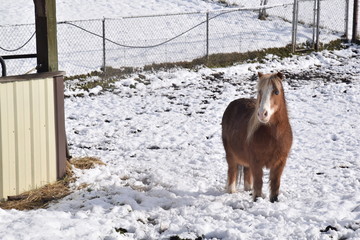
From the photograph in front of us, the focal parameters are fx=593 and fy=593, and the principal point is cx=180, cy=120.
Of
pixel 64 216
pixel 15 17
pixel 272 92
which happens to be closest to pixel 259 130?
pixel 272 92

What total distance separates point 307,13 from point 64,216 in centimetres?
1764

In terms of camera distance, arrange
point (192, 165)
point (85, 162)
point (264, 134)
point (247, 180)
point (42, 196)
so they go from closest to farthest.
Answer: point (264, 134), point (42, 196), point (247, 180), point (85, 162), point (192, 165)

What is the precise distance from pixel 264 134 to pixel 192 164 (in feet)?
6.60

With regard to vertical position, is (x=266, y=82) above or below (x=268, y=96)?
above

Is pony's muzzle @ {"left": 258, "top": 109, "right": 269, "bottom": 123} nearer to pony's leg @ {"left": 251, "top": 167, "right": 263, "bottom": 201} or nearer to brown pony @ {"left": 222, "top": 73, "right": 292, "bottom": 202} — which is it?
brown pony @ {"left": 222, "top": 73, "right": 292, "bottom": 202}

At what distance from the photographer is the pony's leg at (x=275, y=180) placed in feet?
19.5

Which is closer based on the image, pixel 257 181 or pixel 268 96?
pixel 268 96

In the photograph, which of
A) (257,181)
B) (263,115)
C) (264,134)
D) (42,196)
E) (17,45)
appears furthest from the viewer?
(17,45)

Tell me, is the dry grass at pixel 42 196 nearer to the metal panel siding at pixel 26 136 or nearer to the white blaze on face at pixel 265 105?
the metal panel siding at pixel 26 136

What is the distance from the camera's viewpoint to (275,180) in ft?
19.6

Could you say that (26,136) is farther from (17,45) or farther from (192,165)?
(17,45)

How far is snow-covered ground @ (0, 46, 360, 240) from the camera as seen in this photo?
17.1 feet

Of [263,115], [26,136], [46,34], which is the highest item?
[46,34]

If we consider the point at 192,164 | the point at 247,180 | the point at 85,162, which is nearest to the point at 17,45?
the point at 85,162
